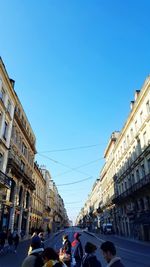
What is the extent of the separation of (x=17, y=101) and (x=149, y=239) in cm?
2418

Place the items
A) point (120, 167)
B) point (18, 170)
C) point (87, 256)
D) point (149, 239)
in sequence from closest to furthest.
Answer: point (87, 256)
point (149, 239)
point (18, 170)
point (120, 167)

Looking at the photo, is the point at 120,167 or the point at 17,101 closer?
the point at 17,101

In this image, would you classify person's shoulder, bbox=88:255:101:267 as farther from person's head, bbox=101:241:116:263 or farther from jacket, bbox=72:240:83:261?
jacket, bbox=72:240:83:261

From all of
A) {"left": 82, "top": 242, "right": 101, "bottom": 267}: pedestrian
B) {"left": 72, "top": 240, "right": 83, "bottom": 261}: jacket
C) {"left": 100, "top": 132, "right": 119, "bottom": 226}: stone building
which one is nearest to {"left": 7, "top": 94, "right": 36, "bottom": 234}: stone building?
{"left": 100, "top": 132, "right": 119, "bottom": 226}: stone building

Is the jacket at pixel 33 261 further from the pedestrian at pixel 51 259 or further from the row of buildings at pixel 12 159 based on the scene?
the row of buildings at pixel 12 159

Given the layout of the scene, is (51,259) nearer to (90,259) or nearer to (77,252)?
(90,259)

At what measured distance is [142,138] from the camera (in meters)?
32.3

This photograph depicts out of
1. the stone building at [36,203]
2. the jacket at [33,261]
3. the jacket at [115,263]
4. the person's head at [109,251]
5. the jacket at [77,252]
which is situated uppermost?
the stone building at [36,203]

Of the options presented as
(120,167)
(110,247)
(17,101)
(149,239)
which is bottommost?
(149,239)

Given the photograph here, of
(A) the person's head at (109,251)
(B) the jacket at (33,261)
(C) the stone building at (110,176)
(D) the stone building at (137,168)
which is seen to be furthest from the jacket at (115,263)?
(C) the stone building at (110,176)

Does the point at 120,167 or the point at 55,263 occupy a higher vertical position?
the point at 120,167

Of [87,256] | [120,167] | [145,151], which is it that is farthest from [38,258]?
[120,167]

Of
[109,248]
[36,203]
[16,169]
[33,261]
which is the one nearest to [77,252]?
[33,261]

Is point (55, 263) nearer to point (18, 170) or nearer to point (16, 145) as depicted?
point (18, 170)
